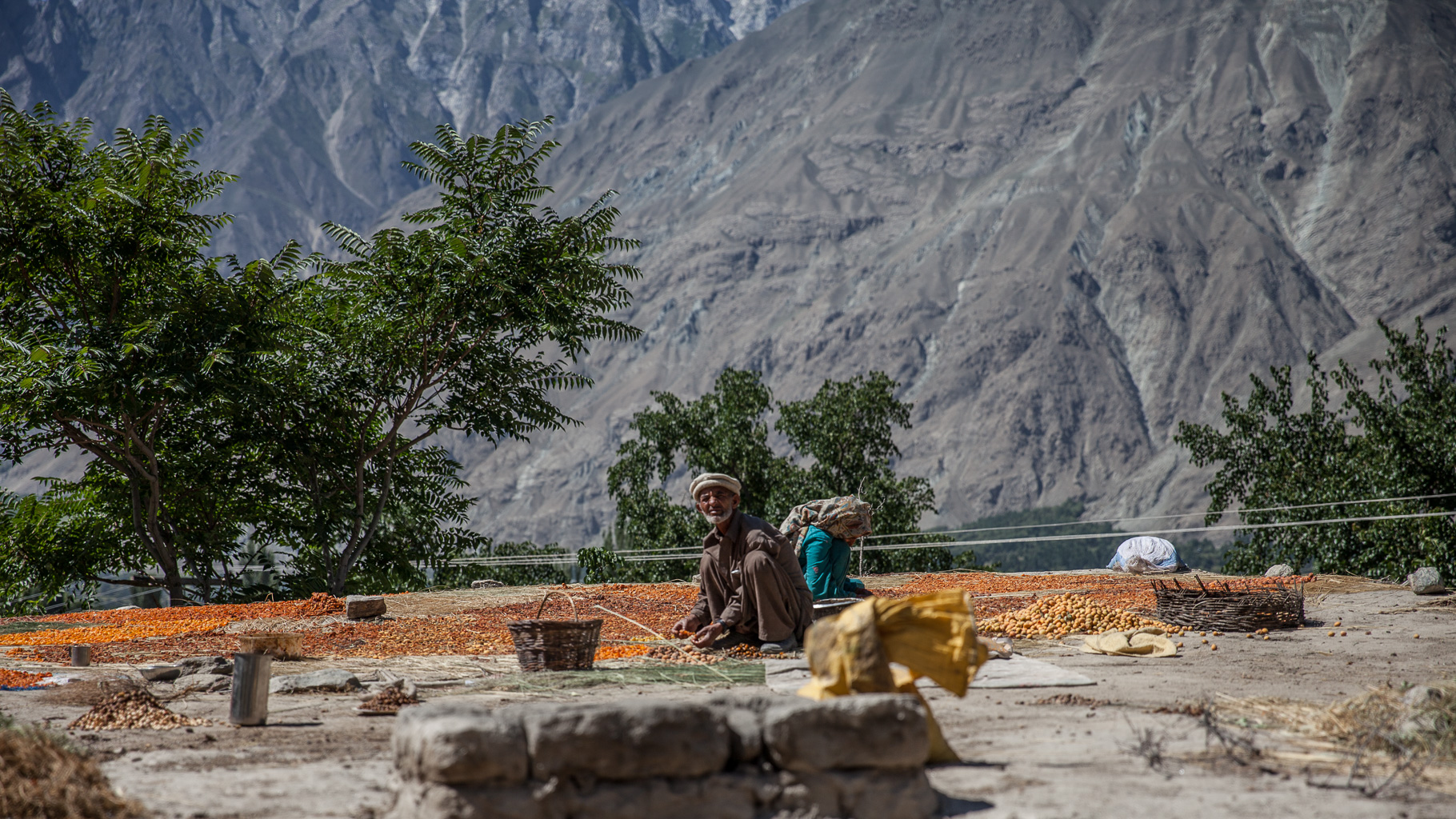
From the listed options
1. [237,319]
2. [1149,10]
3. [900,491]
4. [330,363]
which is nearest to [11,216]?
[237,319]

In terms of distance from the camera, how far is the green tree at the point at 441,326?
13.7m

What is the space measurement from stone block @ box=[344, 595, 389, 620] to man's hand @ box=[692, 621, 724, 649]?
173 inches

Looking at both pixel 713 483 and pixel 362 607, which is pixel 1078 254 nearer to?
pixel 362 607

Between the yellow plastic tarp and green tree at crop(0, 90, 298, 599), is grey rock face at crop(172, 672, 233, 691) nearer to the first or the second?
the yellow plastic tarp

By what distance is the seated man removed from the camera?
23.0 feet

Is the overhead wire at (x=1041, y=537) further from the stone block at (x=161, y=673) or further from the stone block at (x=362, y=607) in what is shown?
the stone block at (x=161, y=673)

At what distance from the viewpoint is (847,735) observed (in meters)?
3.39

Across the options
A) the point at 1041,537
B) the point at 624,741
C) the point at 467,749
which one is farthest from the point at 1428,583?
the point at 467,749

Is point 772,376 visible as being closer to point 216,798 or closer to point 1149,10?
point 1149,10

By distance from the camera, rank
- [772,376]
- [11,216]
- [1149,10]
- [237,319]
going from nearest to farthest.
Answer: [11,216] < [237,319] < [772,376] < [1149,10]

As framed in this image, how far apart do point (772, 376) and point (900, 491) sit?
11054 centimetres

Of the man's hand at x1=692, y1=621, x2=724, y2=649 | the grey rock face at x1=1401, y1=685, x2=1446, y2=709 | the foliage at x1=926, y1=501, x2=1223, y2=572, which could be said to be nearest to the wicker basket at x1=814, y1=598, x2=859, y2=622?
the man's hand at x1=692, y1=621, x2=724, y2=649

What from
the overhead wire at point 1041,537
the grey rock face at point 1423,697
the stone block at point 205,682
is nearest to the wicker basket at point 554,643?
the stone block at point 205,682

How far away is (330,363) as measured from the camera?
47.4ft
